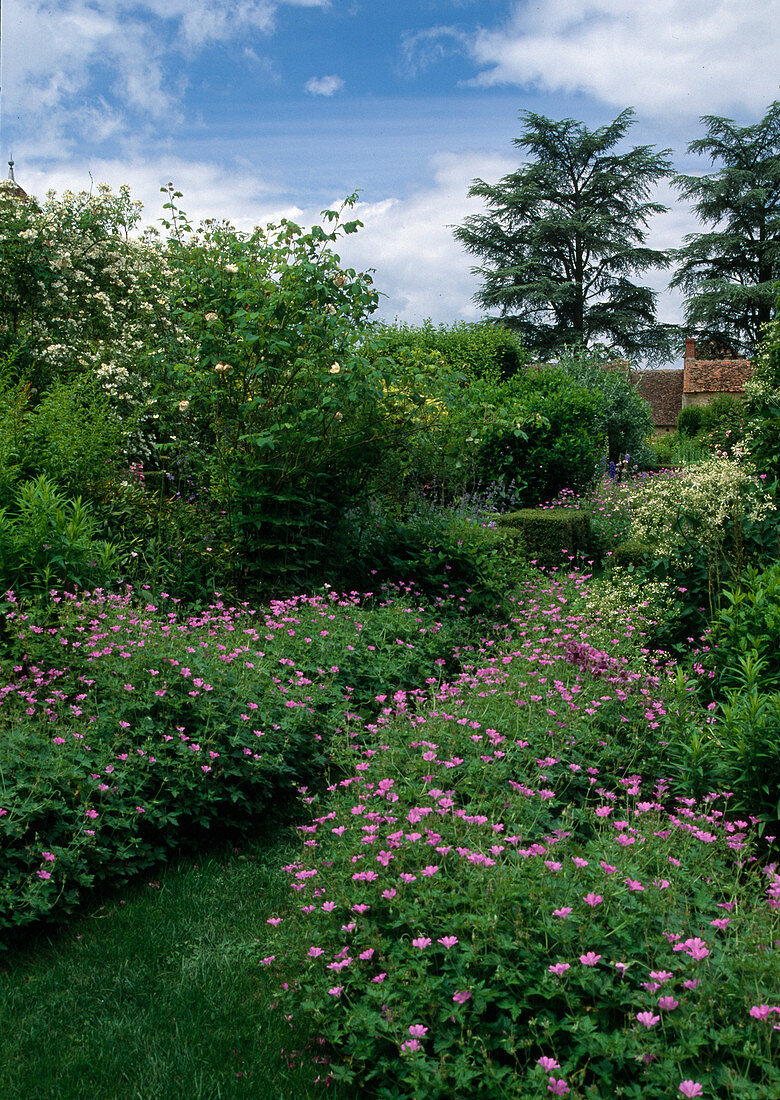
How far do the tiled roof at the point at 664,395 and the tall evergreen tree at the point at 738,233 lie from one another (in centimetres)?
612

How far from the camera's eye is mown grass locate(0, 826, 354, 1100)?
2.39m

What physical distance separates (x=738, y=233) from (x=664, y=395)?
9694 millimetres

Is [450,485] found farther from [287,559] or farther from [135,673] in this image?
[135,673]

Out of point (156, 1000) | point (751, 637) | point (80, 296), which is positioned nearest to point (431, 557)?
point (751, 637)

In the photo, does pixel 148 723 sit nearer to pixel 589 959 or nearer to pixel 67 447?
pixel 589 959

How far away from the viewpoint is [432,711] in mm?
4020

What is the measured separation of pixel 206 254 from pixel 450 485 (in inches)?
148

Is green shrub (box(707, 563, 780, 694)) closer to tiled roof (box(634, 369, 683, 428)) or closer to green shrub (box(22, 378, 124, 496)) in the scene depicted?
green shrub (box(22, 378, 124, 496))

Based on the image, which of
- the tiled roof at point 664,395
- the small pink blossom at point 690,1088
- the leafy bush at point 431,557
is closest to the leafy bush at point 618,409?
the leafy bush at point 431,557

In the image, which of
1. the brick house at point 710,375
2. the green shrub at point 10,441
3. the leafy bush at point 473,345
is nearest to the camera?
the green shrub at point 10,441

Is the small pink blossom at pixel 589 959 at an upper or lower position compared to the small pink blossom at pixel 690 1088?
upper

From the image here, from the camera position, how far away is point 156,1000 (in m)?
2.77

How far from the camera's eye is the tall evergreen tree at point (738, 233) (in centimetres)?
2953

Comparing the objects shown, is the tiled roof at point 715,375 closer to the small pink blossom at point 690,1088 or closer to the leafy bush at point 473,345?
the leafy bush at point 473,345
